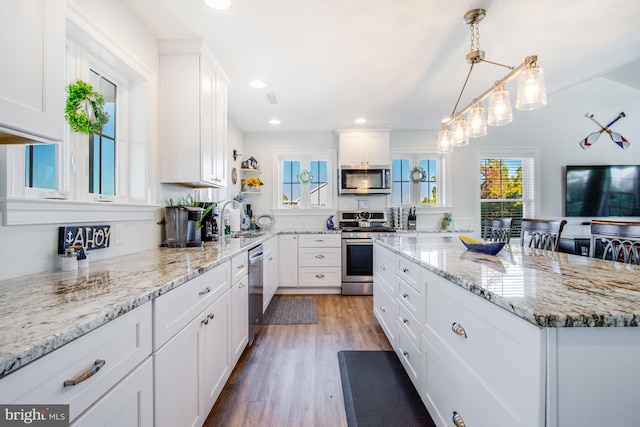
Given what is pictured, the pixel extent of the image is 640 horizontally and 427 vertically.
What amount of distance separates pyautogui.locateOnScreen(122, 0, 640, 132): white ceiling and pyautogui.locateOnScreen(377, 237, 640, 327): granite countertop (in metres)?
1.64

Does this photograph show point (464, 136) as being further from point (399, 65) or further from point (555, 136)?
point (555, 136)

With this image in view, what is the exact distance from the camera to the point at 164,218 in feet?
7.07

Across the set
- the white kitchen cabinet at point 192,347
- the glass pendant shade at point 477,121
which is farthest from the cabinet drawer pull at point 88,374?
A: the glass pendant shade at point 477,121

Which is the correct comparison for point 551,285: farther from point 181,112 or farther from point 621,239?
point 181,112

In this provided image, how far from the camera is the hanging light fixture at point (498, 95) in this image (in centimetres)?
152

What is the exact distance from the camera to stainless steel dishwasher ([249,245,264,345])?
7.72 feet

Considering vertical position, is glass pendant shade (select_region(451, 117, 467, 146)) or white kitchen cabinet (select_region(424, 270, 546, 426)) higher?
glass pendant shade (select_region(451, 117, 467, 146))

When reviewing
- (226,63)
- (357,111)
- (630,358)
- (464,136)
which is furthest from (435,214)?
(630,358)

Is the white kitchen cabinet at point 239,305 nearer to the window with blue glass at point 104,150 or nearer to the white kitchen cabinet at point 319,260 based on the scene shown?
the window with blue glass at point 104,150

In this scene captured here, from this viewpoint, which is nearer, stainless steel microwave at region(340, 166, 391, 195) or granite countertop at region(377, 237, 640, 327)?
granite countertop at region(377, 237, 640, 327)

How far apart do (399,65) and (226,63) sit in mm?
1581

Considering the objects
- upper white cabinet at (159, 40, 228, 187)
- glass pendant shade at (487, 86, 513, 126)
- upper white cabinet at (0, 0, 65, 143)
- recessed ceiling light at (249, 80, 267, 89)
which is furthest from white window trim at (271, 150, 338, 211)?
upper white cabinet at (0, 0, 65, 143)

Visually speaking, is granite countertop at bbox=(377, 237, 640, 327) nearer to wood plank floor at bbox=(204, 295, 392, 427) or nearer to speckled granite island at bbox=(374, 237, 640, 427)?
speckled granite island at bbox=(374, 237, 640, 427)

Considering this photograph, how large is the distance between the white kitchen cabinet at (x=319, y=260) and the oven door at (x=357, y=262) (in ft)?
0.38
